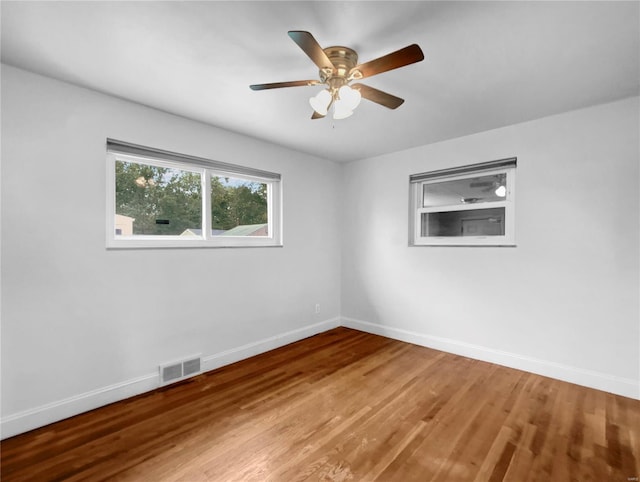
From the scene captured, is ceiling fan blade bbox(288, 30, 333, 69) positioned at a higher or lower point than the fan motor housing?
lower

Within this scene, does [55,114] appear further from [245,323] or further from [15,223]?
[245,323]

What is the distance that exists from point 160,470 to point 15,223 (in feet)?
5.74

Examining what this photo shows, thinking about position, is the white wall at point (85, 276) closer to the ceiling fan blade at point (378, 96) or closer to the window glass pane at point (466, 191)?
the ceiling fan blade at point (378, 96)

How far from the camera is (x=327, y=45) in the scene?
66.1 inches

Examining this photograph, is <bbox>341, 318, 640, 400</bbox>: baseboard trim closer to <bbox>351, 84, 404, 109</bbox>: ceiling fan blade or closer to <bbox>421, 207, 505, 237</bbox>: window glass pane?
<bbox>421, 207, 505, 237</bbox>: window glass pane

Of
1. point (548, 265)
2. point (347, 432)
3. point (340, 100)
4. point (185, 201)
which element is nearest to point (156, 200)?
point (185, 201)

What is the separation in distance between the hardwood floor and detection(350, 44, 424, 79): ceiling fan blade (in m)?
2.09

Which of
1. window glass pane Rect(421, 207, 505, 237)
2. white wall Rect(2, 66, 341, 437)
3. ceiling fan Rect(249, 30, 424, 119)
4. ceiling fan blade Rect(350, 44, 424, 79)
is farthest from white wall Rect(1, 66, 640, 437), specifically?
ceiling fan blade Rect(350, 44, 424, 79)

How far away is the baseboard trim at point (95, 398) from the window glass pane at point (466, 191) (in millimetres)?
2587

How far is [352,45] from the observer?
1.67 metres

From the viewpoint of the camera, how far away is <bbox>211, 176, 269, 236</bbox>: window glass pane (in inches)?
119

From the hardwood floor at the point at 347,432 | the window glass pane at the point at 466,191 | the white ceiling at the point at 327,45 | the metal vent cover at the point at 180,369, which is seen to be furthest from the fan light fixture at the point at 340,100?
the metal vent cover at the point at 180,369

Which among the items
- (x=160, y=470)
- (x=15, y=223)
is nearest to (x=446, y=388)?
(x=160, y=470)

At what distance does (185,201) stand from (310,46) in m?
1.96
